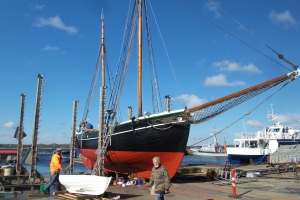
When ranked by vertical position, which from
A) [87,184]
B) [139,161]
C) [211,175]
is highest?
[139,161]

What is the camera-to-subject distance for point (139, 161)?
14742 millimetres

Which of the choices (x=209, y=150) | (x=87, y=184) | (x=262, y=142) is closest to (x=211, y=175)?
(x=87, y=184)

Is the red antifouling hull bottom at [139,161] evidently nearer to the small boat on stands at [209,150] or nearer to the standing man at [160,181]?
the standing man at [160,181]

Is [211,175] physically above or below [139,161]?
below

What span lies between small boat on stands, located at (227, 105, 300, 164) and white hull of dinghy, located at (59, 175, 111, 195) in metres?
30.2

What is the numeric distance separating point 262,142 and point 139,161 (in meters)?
26.6

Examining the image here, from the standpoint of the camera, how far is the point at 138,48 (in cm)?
1795

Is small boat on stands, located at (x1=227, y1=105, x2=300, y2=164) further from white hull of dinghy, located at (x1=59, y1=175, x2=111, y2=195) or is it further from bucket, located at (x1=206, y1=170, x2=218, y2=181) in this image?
white hull of dinghy, located at (x1=59, y1=175, x2=111, y2=195)

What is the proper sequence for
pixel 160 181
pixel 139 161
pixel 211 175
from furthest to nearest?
pixel 211 175 → pixel 139 161 → pixel 160 181

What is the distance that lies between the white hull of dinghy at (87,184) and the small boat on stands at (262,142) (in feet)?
98.9

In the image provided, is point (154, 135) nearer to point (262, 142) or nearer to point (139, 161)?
point (139, 161)

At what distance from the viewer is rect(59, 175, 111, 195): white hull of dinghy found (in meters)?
9.05

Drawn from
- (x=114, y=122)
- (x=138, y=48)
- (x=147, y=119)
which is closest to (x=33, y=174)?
(x=114, y=122)

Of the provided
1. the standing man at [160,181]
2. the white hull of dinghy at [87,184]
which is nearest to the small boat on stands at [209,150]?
the white hull of dinghy at [87,184]
